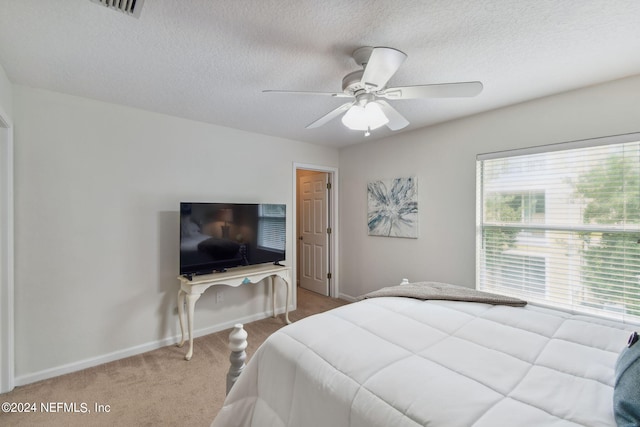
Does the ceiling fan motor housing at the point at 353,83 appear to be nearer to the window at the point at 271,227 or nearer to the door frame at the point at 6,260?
the window at the point at 271,227

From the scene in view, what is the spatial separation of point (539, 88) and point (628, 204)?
1092 millimetres

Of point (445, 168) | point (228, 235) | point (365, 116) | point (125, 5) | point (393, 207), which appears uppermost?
point (125, 5)

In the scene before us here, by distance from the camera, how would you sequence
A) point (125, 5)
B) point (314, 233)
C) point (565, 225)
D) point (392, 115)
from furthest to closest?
point (314, 233), point (565, 225), point (392, 115), point (125, 5)

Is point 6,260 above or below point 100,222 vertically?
below

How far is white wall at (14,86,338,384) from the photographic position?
7.41 ft

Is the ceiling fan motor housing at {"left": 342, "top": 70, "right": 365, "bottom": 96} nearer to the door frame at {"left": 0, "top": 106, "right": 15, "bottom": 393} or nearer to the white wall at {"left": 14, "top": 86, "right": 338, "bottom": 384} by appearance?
the white wall at {"left": 14, "top": 86, "right": 338, "bottom": 384}

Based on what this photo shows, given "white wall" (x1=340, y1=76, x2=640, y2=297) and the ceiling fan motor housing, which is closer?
the ceiling fan motor housing

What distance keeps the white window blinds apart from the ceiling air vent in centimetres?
294

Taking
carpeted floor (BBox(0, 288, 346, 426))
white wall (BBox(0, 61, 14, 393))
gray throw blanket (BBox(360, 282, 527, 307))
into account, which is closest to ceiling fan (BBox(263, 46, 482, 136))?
gray throw blanket (BBox(360, 282, 527, 307))

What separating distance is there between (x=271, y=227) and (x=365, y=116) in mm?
1986

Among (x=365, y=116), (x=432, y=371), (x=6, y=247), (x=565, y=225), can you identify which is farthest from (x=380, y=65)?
(x=6, y=247)

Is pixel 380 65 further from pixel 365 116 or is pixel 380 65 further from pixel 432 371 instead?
pixel 432 371

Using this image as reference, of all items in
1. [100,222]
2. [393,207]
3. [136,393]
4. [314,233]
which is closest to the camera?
[136,393]

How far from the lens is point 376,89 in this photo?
1722 millimetres
